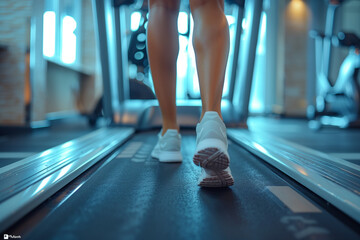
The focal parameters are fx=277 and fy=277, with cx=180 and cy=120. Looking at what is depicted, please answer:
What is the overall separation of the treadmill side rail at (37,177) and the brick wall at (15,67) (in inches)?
60.4

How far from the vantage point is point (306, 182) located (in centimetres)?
68

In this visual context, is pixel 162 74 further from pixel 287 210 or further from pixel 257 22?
pixel 257 22

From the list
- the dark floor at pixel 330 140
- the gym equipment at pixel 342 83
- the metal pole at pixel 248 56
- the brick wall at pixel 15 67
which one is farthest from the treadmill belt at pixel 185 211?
the gym equipment at pixel 342 83

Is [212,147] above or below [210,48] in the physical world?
below

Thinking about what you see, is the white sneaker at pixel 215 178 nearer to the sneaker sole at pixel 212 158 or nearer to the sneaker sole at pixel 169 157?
the sneaker sole at pixel 212 158

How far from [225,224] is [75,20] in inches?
224

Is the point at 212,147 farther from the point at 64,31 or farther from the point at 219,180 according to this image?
the point at 64,31

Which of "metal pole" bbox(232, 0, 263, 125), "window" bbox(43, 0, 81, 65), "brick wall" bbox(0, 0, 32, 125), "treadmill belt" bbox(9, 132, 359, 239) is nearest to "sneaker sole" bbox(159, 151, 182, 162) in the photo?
"treadmill belt" bbox(9, 132, 359, 239)

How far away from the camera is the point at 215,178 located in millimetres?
667

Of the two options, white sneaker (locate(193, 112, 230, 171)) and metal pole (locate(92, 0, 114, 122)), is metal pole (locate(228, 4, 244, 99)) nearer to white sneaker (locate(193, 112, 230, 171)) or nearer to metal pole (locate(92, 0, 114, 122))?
metal pole (locate(92, 0, 114, 122))

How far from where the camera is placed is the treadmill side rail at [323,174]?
1.77ft

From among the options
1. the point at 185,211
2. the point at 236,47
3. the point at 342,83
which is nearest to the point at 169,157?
the point at 185,211

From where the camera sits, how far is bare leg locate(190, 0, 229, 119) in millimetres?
744

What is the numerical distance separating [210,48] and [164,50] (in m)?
0.21
